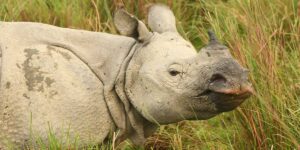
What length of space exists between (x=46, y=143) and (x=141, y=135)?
657 mm

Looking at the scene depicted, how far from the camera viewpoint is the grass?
4898 mm

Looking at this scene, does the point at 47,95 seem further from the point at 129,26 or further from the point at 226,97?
the point at 226,97

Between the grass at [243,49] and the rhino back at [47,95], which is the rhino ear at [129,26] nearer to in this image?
the rhino back at [47,95]

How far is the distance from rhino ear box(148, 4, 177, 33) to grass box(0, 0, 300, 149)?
558mm

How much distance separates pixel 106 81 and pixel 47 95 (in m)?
0.38

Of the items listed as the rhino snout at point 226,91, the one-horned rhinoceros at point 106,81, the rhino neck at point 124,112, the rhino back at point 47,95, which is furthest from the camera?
the rhino neck at point 124,112

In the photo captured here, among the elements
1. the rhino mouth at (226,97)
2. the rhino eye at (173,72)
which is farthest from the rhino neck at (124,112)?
the rhino mouth at (226,97)

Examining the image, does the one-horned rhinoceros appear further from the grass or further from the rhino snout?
the grass

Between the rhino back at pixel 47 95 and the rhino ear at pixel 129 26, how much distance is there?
11.5 inches

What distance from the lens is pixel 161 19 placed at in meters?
5.00

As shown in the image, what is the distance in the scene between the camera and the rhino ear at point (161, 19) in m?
4.95

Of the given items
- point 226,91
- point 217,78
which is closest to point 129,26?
point 217,78

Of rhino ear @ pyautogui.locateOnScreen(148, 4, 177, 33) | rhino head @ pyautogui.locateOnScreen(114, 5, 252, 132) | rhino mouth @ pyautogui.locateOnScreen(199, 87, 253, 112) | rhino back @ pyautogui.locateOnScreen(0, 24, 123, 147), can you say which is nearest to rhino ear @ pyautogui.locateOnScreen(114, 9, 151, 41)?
rhino head @ pyautogui.locateOnScreen(114, 5, 252, 132)

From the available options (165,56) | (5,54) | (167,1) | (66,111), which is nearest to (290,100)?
(165,56)
